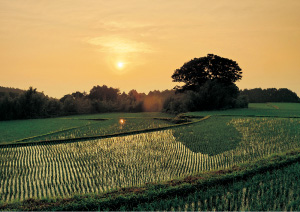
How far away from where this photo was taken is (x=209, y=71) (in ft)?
136

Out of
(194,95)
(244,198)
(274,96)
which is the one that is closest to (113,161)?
(244,198)

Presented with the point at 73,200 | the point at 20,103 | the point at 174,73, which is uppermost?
the point at 174,73

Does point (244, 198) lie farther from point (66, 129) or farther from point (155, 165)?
point (66, 129)

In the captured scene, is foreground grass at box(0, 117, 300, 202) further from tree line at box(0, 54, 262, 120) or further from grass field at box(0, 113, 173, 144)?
tree line at box(0, 54, 262, 120)

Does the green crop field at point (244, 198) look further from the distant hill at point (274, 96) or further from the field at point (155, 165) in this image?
the distant hill at point (274, 96)

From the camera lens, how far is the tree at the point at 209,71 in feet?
134

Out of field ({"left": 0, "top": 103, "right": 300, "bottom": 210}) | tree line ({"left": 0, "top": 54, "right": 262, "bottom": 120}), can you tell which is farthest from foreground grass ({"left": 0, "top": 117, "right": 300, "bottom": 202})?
tree line ({"left": 0, "top": 54, "right": 262, "bottom": 120})

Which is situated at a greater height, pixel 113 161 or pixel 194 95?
pixel 194 95

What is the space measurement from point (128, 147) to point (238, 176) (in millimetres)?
6909

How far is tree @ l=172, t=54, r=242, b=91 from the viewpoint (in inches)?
1608

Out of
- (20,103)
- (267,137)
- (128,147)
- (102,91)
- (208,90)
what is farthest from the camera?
(102,91)

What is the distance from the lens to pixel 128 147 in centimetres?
1361

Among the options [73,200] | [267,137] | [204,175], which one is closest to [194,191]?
[204,175]

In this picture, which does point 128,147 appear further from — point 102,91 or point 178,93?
point 102,91
